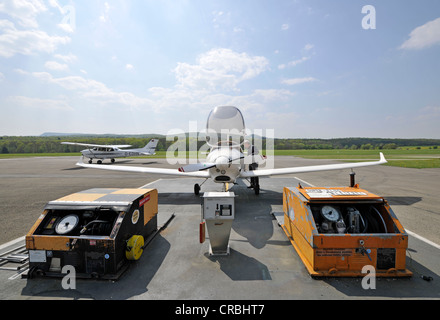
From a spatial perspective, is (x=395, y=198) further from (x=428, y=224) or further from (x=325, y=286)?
(x=325, y=286)

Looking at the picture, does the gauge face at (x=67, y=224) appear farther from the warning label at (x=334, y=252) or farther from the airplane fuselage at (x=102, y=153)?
the airplane fuselage at (x=102, y=153)

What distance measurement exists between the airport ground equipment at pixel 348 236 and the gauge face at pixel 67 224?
4.44m

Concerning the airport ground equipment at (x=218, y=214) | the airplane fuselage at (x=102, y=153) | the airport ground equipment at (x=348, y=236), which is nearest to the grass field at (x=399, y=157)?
the airport ground equipment at (x=348, y=236)

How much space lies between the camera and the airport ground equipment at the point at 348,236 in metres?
3.59

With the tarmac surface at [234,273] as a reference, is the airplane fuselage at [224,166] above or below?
above

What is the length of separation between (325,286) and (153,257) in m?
3.35

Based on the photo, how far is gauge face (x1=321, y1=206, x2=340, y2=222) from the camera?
4095mm

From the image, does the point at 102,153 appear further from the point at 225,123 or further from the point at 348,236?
the point at 348,236

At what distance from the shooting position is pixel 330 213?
13.8 feet

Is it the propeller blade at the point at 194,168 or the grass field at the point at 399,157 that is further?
the grass field at the point at 399,157

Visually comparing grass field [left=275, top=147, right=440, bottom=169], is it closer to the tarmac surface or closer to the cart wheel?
the tarmac surface

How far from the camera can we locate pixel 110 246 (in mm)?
3588

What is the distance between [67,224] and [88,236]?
2.18 ft
